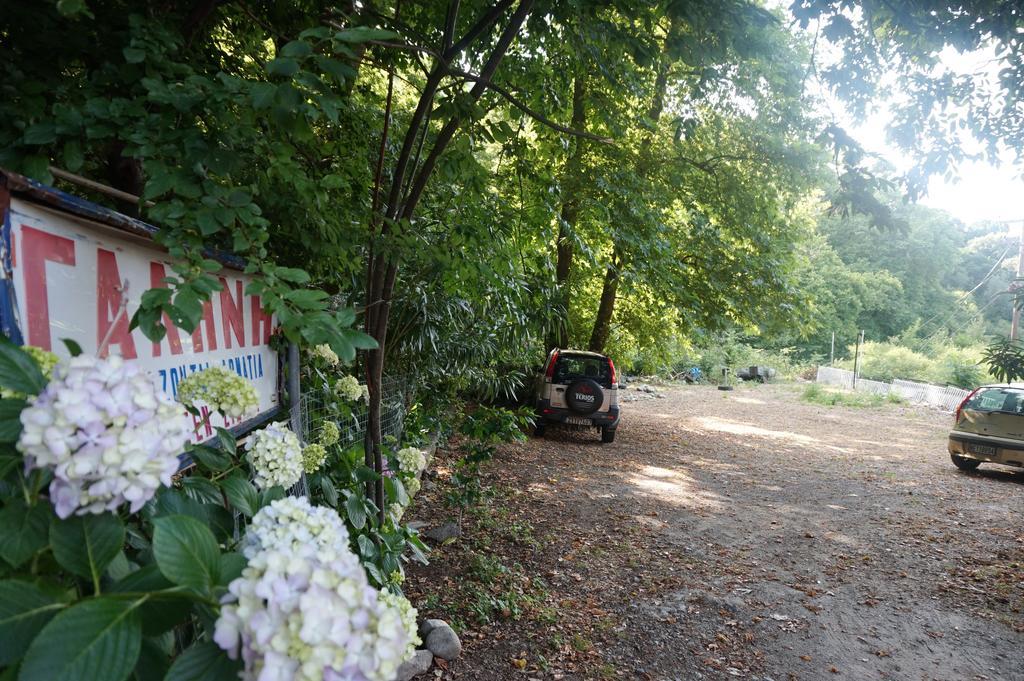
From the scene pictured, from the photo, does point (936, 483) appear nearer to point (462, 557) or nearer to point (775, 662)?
point (775, 662)

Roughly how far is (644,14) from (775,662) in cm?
407

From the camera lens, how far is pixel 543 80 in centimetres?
430

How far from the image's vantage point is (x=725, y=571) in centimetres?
571

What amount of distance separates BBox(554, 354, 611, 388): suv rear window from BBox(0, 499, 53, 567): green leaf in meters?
10.7

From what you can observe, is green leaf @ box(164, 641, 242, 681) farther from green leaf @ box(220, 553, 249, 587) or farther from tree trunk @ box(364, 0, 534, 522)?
tree trunk @ box(364, 0, 534, 522)

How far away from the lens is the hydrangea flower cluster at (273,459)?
170 centimetres

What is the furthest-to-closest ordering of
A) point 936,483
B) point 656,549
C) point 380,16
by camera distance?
point 936,483, point 656,549, point 380,16

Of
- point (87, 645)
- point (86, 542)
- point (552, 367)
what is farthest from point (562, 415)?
point (87, 645)

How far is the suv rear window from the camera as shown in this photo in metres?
11.5

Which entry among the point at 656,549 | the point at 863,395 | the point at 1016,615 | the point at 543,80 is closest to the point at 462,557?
the point at 656,549

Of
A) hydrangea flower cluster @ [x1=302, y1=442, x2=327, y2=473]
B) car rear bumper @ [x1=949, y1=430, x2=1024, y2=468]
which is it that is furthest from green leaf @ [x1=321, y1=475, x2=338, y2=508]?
car rear bumper @ [x1=949, y1=430, x2=1024, y2=468]

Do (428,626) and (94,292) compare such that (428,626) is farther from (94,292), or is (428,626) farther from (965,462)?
(965,462)

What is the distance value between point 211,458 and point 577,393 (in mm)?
9914

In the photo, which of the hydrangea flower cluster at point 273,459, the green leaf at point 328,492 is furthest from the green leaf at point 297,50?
the green leaf at point 328,492
